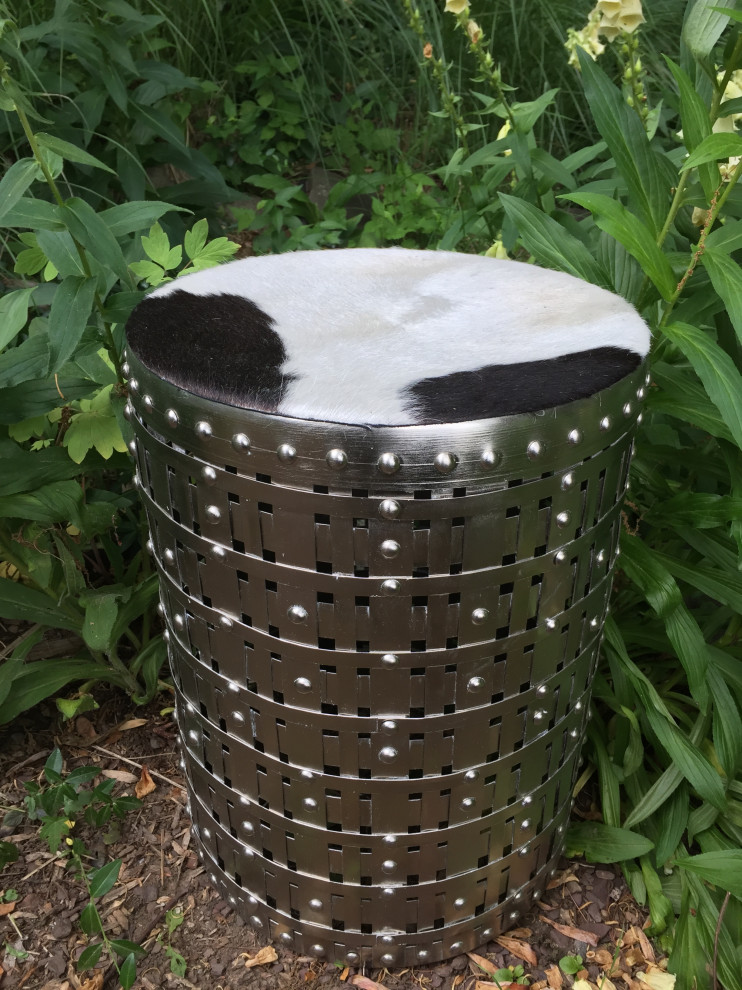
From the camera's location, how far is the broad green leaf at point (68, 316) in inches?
50.9

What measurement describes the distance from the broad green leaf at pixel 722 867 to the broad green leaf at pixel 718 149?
0.99 metres

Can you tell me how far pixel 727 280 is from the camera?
1.17 metres

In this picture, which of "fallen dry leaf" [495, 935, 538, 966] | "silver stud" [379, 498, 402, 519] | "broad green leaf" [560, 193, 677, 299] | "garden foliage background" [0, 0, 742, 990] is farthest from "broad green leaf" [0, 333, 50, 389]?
"fallen dry leaf" [495, 935, 538, 966]

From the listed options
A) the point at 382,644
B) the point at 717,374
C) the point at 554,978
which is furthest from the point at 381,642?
the point at 554,978

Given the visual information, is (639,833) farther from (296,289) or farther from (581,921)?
(296,289)

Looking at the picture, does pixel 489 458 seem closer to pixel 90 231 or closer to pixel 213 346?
pixel 213 346

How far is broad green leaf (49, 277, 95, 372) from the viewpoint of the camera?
1.29 meters

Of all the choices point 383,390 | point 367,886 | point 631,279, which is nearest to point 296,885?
point 367,886

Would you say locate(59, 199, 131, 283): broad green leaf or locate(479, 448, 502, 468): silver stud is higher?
locate(59, 199, 131, 283): broad green leaf

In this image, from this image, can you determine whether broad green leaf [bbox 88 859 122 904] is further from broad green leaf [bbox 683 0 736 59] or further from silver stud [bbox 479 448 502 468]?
broad green leaf [bbox 683 0 736 59]

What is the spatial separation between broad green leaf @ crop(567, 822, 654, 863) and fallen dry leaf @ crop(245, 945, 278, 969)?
23.9 inches

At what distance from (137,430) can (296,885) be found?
0.78m

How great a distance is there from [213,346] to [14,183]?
43 centimetres

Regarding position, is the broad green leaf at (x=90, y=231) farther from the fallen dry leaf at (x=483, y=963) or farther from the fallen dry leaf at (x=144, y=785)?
the fallen dry leaf at (x=483, y=963)
